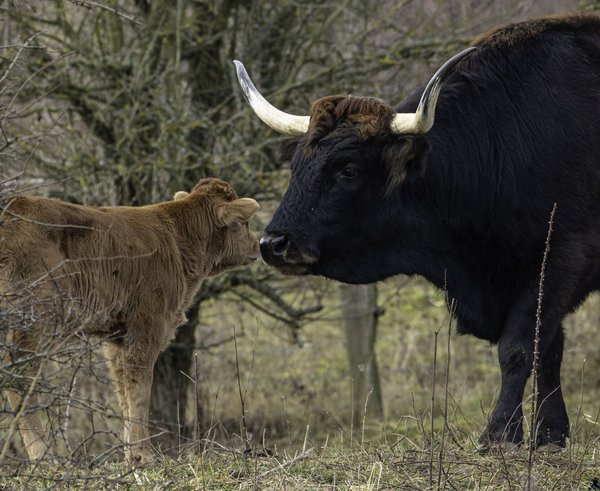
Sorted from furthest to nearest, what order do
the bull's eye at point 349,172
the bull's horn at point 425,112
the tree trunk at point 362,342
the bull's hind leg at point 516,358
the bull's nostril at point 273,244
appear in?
the tree trunk at point 362,342
the bull's eye at point 349,172
the bull's nostril at point 273,244
the bull's horn at point 425,112
the bull's hind leg at point 516,358

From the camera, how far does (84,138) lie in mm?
10477

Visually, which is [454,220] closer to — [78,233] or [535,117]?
[535,117]

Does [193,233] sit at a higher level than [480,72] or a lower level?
lower

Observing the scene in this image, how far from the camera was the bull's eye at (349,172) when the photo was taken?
647 cm

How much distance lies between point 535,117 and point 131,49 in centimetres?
484

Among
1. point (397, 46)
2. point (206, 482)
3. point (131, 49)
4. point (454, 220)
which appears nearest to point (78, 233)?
point (206, 482)

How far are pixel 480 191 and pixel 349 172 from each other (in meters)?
0.82

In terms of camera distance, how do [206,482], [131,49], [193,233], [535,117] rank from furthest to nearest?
[131,49] < [193,233] < [535,117] < [206,482]

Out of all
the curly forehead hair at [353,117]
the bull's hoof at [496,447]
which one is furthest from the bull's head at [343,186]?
the bull's hoof at [496,447]

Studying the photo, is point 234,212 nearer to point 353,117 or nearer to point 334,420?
point 353,117

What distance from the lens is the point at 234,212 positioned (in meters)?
7.20

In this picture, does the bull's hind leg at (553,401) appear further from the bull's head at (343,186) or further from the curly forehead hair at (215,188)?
the curly forehead hair at (215,188)

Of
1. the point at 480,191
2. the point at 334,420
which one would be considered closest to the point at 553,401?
the point at 480,191

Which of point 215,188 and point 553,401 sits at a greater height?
point 215,188
